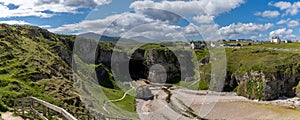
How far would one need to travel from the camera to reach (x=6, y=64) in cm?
4722

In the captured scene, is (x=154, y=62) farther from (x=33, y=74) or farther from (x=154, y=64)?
(x=33, y=74)

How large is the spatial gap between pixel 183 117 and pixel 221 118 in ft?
23.8

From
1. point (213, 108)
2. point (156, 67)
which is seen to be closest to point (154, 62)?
point (156, 67)

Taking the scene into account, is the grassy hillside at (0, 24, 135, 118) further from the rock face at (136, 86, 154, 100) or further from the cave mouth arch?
the cave mouth arch

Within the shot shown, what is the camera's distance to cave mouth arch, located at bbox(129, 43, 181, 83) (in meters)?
125

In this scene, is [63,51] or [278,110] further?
[63,51]

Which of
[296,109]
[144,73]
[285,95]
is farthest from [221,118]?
[144,73]

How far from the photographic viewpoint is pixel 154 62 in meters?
131

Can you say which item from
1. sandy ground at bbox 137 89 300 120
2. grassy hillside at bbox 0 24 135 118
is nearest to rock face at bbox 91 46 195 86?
sandy ground at bbox 137 89 300 120

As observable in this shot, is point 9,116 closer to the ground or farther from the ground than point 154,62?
farther from the ground

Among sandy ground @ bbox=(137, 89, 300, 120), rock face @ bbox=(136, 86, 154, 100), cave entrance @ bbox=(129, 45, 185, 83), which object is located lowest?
sandy ground @ bbox=(137, 89, 300, 120)

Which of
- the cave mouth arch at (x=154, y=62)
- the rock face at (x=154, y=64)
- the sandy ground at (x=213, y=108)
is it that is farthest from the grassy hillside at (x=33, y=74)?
the cave mouth arch at (x=154, y=62)

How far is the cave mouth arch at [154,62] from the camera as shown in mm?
125144

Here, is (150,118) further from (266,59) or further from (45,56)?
(266,59)
